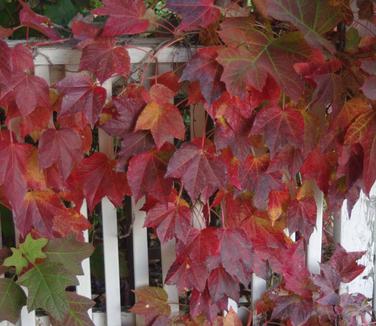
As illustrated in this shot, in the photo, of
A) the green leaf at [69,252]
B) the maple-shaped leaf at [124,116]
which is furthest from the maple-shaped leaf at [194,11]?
the green leaf at [69,252]

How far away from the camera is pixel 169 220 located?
1987 millimetres

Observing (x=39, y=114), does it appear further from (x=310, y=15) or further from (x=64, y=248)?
(x=310, y=15)

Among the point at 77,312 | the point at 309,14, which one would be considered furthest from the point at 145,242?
the point at 309,14

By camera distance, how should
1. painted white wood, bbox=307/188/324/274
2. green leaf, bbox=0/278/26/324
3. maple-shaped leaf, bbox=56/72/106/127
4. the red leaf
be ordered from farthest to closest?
painted white wood, bbox=307/188/324/274
green leaf, bbox=0/278/26/324
maple-shaped leaf, bbox=56/72/106/127
the red leaf

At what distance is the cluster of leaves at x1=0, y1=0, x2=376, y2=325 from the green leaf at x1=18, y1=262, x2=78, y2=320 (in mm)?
107

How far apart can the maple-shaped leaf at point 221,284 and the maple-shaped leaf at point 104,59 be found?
68 cm

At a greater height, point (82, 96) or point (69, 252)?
point (82, 96)

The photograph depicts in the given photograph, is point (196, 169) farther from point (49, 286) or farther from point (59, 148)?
point (49, 286)

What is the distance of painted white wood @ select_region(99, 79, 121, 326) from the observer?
80.4 inches

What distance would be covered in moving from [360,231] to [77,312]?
3.07ft

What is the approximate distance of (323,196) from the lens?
7.37 ft

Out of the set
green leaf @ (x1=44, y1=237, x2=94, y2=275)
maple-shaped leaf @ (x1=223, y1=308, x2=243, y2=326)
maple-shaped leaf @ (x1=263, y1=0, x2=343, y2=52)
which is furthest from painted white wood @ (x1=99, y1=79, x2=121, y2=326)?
maple-shaped leaf @ (x1=263, y1=0, x2=343, y2=52)

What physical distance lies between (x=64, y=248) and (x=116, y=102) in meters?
0.46

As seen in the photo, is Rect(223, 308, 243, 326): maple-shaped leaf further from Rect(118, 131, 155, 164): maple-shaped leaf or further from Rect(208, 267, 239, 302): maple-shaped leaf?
Rect(118, 131, 155, 164): maple-shaped leaf
